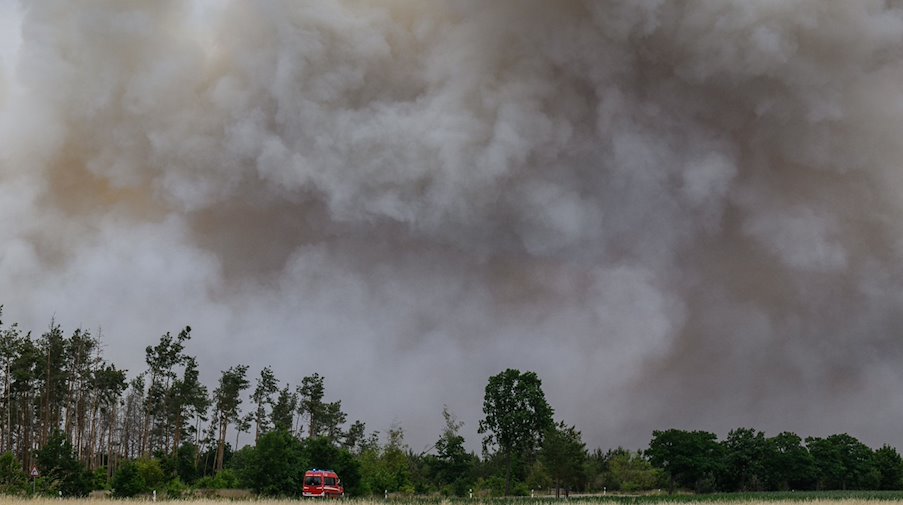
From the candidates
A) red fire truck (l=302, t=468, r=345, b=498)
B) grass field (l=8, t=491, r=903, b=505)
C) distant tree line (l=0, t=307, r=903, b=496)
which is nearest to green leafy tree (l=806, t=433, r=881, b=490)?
distant tree line (l=0, t=307, r=903, b=496)

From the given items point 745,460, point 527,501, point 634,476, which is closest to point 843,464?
point 745,460

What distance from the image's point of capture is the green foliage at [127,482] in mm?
62844

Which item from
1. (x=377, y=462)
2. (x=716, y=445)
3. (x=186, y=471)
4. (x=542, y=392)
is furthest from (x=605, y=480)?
(x=186, y=471)

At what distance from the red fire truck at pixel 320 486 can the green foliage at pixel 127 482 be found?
1676cm

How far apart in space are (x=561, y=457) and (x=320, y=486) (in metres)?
48.5

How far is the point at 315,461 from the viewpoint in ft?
227

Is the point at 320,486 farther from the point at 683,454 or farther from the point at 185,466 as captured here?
the point at 683,454

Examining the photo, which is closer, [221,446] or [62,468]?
[62,468]

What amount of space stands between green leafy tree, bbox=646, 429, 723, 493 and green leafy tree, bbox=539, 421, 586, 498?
12040mm

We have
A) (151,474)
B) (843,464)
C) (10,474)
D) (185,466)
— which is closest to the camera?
(10,474)

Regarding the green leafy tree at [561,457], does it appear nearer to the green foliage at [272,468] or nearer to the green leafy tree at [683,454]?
the green leafy tree at [683,454]

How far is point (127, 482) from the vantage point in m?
63.6

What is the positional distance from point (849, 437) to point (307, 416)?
3522 inches

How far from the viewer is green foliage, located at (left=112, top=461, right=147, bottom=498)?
62844 millimetres
